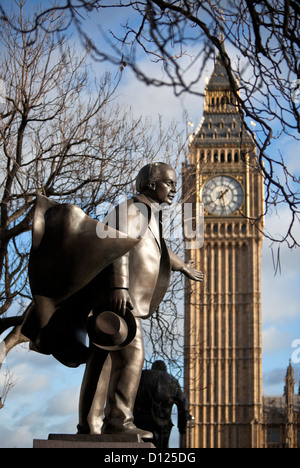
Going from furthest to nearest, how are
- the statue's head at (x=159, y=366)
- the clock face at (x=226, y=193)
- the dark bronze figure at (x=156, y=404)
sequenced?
the clock face at (x=226, y=193) → the statue's head at (x=159, y=366) → the dark bronze figure at (x=156, y=404)

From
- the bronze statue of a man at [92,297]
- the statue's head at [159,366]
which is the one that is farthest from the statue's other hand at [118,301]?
the statue's head at [159,366]

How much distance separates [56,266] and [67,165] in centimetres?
684

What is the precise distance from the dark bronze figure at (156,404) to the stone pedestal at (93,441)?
16.9 feet

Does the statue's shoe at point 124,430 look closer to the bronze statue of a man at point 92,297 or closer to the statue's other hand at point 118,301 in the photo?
the bronze statue of a man at point 92,297

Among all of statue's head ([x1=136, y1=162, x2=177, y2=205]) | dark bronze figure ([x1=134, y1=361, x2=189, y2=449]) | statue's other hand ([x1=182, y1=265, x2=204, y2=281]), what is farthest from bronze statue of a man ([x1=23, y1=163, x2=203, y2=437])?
dark bronze figure ([x1=134, y1=361, x2=189, y2=449])

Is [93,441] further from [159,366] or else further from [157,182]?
[159,366]

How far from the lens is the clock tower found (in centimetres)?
5219

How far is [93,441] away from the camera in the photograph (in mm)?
4164

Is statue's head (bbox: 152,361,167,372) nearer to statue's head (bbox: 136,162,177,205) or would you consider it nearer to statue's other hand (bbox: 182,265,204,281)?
statue's other hand (bbox: 182,265,204,281)

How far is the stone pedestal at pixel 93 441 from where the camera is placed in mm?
4082

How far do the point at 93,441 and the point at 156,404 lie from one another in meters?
5.32

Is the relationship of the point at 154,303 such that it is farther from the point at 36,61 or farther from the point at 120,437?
the point at 36,61

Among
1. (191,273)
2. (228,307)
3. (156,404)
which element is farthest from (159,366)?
(228,307)
